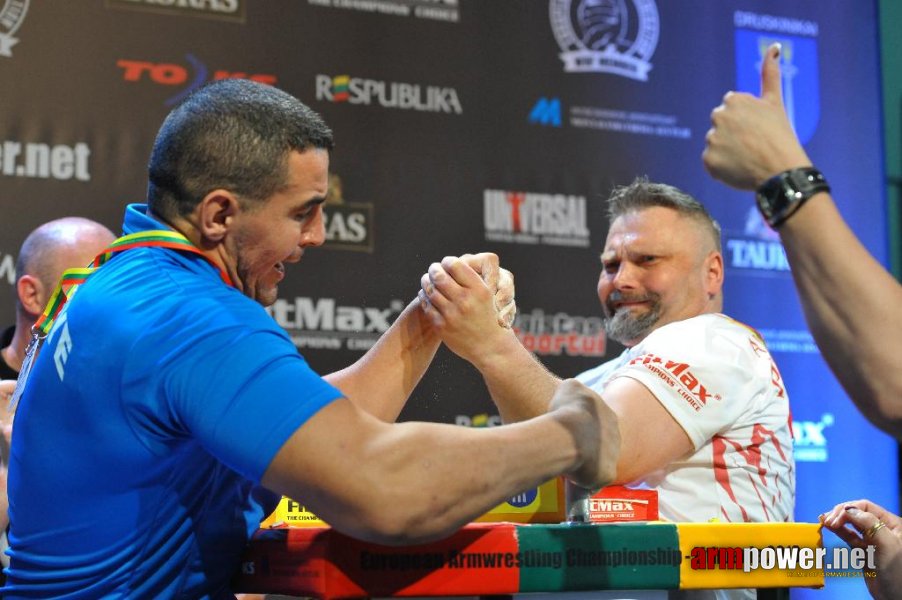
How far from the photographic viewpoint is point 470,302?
6.31ft

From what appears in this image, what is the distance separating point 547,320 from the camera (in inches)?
154

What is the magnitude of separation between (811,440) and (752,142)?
11.0ft

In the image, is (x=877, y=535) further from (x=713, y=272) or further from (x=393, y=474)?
(x=393, y=474)

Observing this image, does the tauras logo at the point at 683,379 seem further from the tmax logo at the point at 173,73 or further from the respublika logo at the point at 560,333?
the tmax logo at the point at 173,73

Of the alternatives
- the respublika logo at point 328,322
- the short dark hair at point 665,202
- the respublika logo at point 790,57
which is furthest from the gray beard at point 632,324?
the respublika logo at point 790,57

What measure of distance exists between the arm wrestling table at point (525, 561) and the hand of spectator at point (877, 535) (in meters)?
0.54

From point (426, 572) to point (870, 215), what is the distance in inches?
151

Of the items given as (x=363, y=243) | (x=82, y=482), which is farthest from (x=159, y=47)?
(x=82, y=482)

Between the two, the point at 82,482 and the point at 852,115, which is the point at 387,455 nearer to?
the point at 82,482

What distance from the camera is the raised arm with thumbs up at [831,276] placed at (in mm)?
1161

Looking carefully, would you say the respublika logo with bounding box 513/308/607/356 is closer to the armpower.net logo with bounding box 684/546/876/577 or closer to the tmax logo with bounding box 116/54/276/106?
the tmax logo with bounding box 116/54/276/106

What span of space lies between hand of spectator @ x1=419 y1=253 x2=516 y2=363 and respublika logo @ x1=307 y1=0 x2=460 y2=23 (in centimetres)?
212

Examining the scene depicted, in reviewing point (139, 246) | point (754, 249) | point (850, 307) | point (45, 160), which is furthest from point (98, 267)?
point (754, 249)

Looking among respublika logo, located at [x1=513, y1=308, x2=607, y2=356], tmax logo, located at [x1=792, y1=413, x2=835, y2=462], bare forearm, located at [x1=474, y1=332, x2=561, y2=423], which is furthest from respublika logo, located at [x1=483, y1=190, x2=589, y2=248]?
bare forearm, located at [x1=474, y1=332, x2=561, y2=423]
